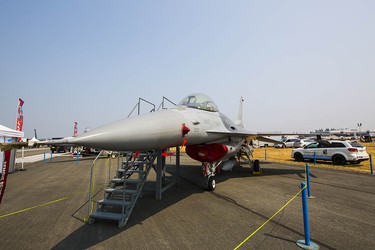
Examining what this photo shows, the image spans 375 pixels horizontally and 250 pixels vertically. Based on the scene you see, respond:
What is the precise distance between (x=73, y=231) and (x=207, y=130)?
4238mm

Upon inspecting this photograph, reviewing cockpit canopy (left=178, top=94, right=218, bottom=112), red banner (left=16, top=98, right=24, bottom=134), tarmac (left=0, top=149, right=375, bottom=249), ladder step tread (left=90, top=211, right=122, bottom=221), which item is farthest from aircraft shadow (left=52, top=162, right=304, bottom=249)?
red banner (left=16, top=98, right=24, bottom=134)

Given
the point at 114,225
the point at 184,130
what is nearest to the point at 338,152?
the point at 184,130

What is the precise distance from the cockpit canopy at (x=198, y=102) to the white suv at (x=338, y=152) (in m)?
12.2

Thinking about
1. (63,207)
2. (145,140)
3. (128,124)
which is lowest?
(63,207)

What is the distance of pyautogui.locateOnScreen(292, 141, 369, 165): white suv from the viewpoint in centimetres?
1375

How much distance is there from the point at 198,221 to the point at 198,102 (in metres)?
3.74

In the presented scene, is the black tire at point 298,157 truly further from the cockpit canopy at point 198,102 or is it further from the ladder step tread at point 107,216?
the ladder step tread at point 107,216

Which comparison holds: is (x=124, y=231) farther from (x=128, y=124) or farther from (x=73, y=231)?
(x=128, y=124)

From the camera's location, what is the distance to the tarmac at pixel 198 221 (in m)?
3.74

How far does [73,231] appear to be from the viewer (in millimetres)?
4270

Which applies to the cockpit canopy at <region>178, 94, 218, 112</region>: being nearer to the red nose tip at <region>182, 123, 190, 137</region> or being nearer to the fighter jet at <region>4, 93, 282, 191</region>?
the fighter jet at <region>4, 93, 282, 191</region>

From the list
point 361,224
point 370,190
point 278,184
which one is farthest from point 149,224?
point 370,190

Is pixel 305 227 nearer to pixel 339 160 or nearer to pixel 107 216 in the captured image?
pixel 107 216

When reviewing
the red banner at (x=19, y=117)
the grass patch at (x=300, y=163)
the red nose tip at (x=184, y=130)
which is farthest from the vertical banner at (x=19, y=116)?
the grass patch at (x=300, y=163)
